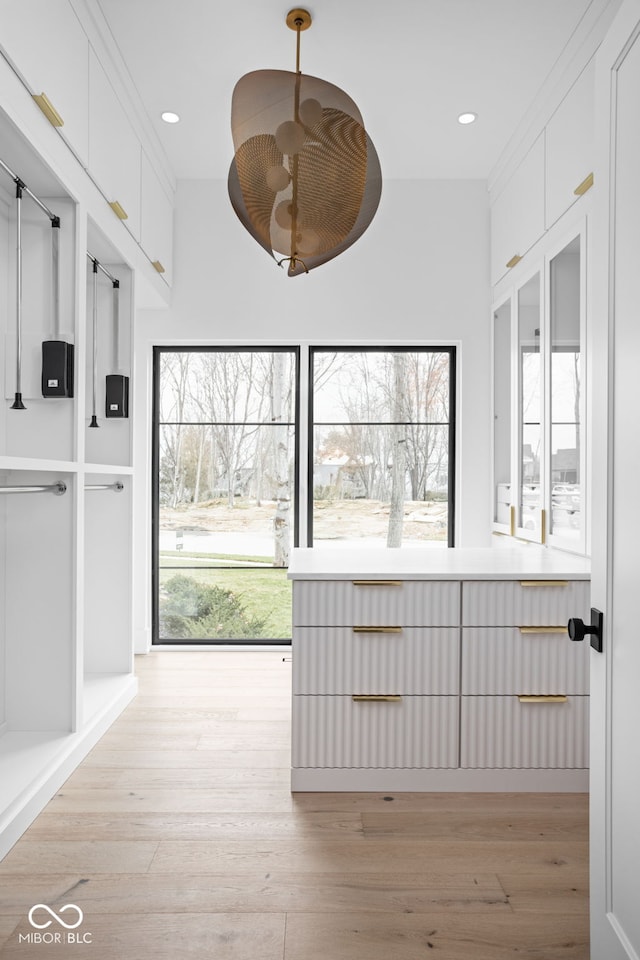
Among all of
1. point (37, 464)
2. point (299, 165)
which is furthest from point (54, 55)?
point (37, 464)

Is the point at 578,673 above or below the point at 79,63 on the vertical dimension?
below

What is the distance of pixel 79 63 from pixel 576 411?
7.80 ft

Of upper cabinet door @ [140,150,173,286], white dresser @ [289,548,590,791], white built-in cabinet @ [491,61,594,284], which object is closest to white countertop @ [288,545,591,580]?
white dresser @ [289,548,590,791]

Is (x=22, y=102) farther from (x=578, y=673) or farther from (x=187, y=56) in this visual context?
(x=578, y=673)

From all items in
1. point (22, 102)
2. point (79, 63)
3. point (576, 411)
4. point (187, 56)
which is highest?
point (187, 56)

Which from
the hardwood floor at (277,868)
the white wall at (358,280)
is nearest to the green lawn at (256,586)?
the white wall at (358,280)

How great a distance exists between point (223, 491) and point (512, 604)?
7.57ft

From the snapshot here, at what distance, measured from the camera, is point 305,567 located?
2357 millimetres

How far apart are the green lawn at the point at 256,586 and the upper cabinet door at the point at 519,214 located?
2.35 meters

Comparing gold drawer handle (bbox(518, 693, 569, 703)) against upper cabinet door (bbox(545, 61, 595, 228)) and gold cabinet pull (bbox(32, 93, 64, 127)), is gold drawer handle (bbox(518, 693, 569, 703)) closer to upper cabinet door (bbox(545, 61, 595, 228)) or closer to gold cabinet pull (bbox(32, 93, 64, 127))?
upper cabinet door (bbox(545, 61, 595, 228))

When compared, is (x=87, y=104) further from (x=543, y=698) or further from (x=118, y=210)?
(x=543, y=698)

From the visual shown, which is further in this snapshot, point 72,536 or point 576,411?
point 576,411

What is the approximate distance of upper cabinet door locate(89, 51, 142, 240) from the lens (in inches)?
101

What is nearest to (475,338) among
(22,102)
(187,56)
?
(187,56)
